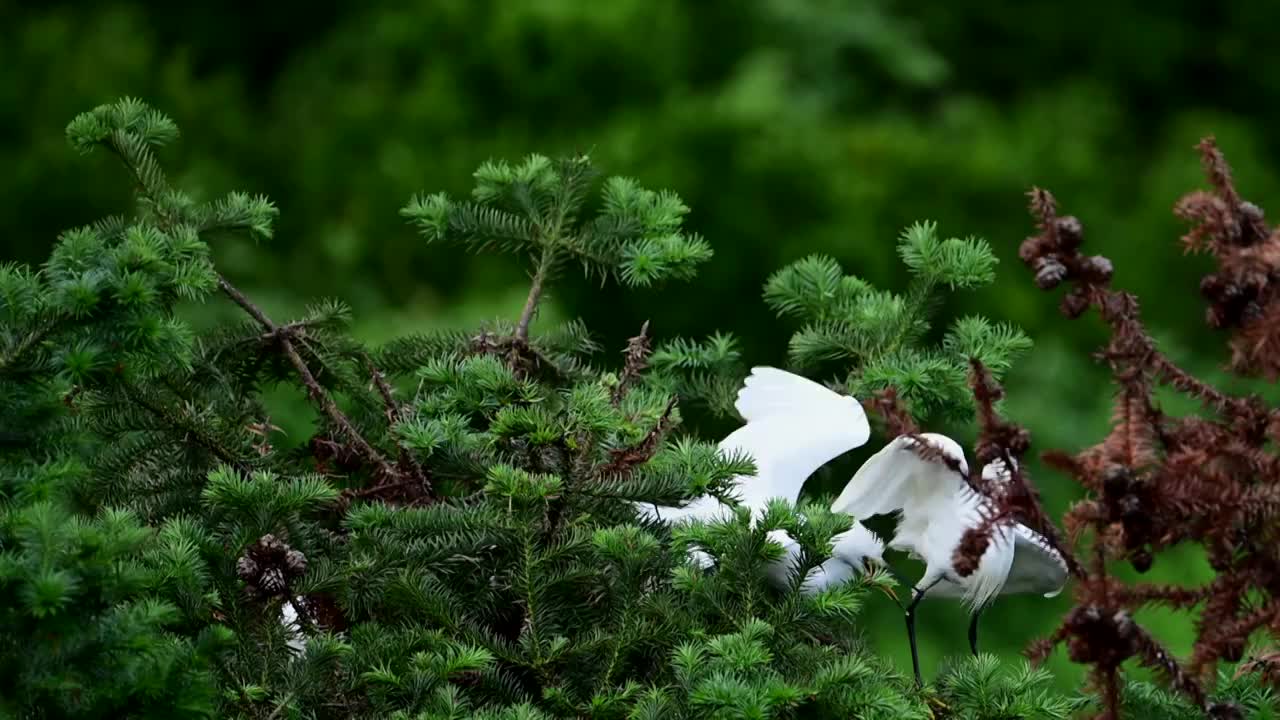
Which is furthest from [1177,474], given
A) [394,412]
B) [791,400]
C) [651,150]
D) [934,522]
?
[651,150]

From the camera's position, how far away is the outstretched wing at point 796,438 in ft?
4.42

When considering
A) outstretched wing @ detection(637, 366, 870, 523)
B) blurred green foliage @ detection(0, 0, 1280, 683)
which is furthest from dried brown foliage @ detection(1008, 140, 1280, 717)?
blurred green foliage @ detection(0, 0, 1280, 683)

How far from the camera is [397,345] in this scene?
156 centimetres

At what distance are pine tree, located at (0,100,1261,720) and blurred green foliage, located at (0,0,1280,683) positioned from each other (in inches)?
106

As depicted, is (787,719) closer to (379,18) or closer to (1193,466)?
(1193,466)

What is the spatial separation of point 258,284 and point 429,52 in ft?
3.33

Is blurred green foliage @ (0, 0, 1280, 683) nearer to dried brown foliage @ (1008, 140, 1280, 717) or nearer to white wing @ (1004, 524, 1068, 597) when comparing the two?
white wing @ (1004, 524, 1068, 597)

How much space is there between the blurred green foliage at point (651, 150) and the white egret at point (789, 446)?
101 inches

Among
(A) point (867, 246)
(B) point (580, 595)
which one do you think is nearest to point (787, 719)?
(B) point (580, 595)

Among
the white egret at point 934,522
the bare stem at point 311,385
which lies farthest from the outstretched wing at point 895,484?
the bare stem at point 311,385

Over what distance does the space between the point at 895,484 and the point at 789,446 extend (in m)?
0.11

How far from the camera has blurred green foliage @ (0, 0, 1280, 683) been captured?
180 inches

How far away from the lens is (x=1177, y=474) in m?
0.96

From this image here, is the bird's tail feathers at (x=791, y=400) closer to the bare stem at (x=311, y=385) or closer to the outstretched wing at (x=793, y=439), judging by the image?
the outstretched wing at (x=793, y=439)
